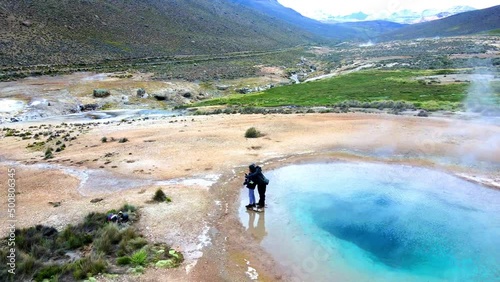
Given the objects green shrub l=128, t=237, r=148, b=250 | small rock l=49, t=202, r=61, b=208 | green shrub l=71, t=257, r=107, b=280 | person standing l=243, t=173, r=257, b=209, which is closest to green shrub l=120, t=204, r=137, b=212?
green shrub l=128, t=237, r=148, b=250

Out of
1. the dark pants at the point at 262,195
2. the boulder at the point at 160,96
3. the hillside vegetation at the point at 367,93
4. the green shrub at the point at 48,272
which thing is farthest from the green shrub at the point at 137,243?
the boulder at the point at 160,96

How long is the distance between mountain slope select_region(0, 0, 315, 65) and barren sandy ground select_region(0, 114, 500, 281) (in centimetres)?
4853

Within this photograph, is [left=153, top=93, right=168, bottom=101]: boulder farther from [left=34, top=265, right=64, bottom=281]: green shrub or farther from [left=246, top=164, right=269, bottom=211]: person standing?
[left=34, top=265, right=64, bottom=281]: green shrub

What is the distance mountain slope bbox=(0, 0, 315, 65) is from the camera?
70.1m

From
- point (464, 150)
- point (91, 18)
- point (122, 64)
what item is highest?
point (91, 18)

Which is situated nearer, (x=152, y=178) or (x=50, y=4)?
(x=152, y=178)

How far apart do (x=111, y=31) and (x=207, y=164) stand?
273ft

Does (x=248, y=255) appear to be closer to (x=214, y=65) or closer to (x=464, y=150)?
(x=464, y=150)

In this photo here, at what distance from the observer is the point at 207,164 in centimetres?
1906

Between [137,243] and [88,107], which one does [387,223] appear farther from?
[88,107]

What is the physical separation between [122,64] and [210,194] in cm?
6844

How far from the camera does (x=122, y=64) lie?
7650cm

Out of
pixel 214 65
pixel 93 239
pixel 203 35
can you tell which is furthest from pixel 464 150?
pixel 203 35

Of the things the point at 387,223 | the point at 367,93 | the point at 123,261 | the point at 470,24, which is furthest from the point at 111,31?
the point at 470,24
